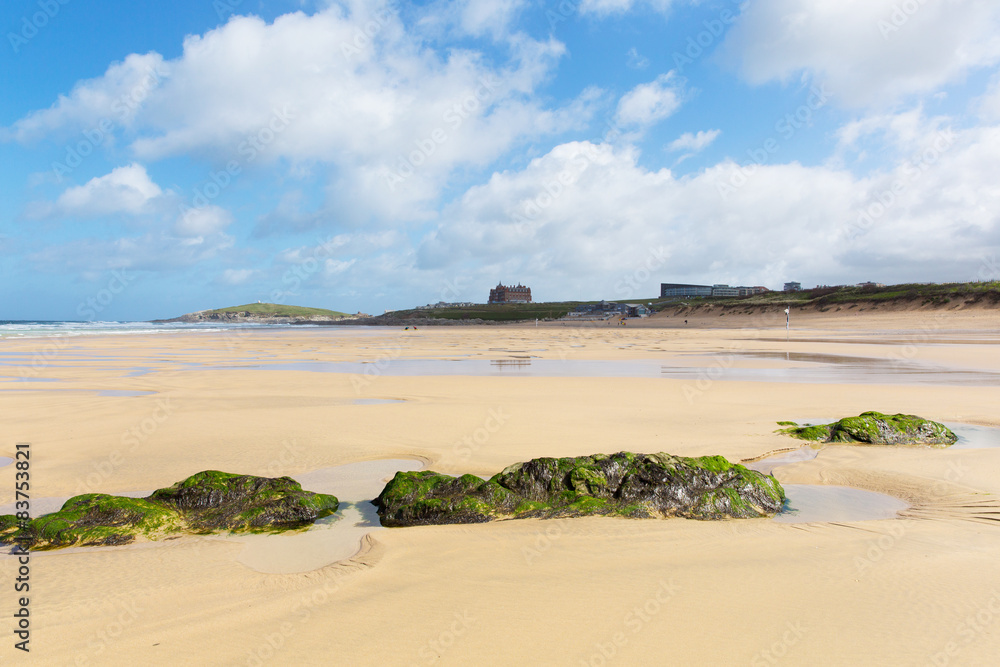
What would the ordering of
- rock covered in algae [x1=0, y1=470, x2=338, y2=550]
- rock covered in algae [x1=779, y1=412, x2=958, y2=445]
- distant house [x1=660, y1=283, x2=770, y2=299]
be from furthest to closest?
1. distant house [x1=660, y1=283, x2=770, y2=299]
2. rock covered in algae [x1=779, y1=412, x2=958, y2=445]
3. rock covered in algae [x1=0, y1=470, x2=338, y2=550]

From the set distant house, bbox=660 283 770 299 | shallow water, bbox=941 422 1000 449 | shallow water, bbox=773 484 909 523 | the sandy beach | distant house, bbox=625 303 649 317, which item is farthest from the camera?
distant house, bbox=660 283 770 299

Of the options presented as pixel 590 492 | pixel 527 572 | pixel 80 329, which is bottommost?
pixel 527 572

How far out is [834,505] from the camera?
609cm

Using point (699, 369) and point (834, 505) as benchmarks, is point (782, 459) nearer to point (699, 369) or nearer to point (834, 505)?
point (834, 505)

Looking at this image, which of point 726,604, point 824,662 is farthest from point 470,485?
point 824,662

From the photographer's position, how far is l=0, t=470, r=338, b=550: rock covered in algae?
16.9 ft

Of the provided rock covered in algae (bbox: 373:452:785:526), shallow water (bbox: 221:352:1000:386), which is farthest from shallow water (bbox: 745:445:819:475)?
shallow water (bbox: 221:352:1000:386)

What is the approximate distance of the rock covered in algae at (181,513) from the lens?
16.9 ft

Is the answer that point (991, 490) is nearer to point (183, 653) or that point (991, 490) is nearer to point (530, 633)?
point (530, 633)

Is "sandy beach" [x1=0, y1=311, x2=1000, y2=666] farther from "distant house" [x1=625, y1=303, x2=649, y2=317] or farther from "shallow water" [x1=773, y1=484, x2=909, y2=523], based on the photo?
"distant house" [x1=625, y1=303, x2=649, y2=317]

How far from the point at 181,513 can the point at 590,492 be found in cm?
442

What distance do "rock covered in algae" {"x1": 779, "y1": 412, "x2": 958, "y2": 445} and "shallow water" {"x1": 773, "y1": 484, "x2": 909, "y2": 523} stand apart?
7.28ft

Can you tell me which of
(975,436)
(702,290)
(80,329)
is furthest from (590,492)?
(702,290)

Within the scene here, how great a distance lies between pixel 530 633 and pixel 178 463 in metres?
6.57
